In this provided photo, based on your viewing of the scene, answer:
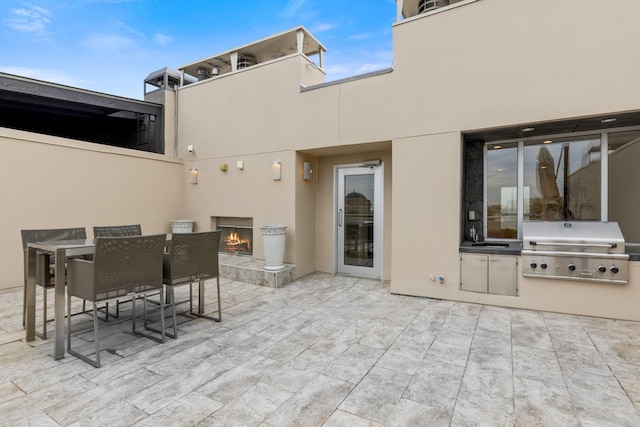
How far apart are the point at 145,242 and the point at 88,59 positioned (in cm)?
933

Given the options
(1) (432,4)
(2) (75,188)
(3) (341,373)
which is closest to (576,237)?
(3) (341,373)

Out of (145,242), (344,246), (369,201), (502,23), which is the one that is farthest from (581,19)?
(145,242)

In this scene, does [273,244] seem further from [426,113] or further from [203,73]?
[203,73]

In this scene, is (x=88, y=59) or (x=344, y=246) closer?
(x=344, y=246)

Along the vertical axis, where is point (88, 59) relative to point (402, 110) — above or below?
above

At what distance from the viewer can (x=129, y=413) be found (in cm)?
183

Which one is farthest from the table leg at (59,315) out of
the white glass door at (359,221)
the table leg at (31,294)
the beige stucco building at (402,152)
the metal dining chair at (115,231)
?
the white glass door at (359,221)

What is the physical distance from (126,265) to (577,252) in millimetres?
4786

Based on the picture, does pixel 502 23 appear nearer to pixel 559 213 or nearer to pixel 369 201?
pixel 559 213

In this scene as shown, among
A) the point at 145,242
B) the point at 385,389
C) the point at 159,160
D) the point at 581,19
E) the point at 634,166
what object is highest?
the point at 581,19

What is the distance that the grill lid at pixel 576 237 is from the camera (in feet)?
11.6

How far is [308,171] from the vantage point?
5.75 metres

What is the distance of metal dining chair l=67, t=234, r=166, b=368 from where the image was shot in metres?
2.45

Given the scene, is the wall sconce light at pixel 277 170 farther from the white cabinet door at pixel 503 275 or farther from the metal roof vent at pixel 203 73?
the metal roof vent at pixel 203 73
